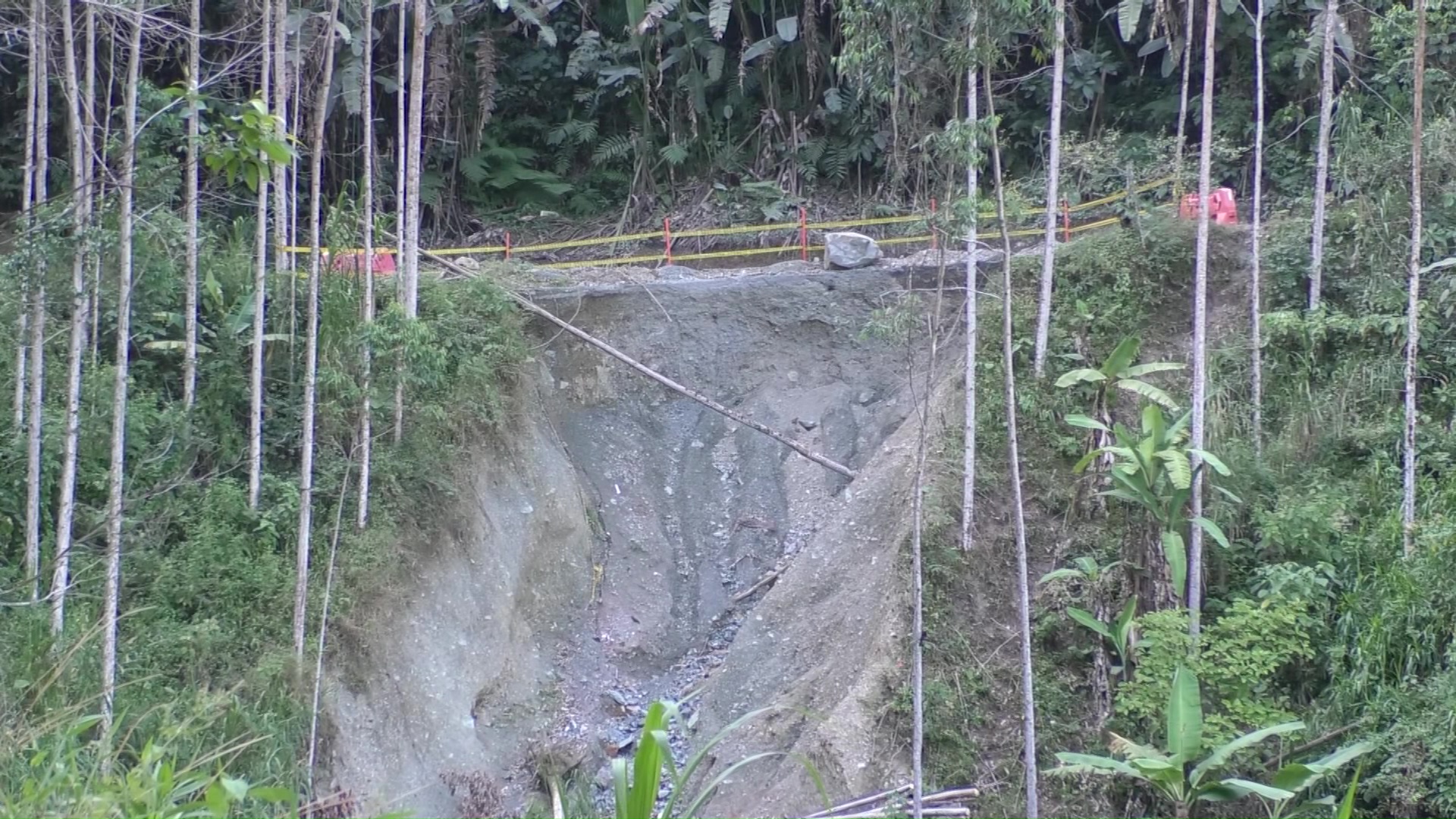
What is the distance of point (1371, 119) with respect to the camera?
15.0 metres

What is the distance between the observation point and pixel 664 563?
48.7ft

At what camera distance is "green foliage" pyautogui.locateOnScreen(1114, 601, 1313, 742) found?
Answer: 1007 centimetres

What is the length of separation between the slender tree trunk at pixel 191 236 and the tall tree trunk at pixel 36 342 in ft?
3.71

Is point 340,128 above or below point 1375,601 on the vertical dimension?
above

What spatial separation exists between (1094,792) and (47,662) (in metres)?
8.57

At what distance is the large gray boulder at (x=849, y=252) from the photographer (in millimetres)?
17484

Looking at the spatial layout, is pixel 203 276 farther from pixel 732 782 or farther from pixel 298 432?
pixel 732 782

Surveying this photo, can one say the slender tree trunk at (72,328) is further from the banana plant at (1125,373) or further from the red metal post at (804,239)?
the red metal post at (804,239)

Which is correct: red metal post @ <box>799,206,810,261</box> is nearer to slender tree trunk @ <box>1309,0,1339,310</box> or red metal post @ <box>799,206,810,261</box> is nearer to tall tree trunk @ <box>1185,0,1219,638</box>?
slender tree trunk @ <box>1309,0,1339,310</box>

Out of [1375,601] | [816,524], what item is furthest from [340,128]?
[1375,601]

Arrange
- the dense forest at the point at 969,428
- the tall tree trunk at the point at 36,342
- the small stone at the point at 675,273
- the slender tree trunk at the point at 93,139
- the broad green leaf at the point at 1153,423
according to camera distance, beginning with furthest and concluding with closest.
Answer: the small stone at the point at 675,273
the broad green leaf at the point at 1153,423
the tall tree trunk at the point at 36,342
the slender tree trunk at the point at 93,139
the dense forest at the point at 969,428

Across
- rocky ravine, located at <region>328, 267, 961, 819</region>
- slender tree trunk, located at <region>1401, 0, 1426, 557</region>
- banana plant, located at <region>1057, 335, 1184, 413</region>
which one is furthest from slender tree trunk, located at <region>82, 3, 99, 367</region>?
slender tree trunk, located at <region>1401, 0, 1426, 557</region>

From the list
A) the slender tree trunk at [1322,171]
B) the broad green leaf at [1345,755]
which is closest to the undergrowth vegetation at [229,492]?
the broad green leaf at [1345,755]

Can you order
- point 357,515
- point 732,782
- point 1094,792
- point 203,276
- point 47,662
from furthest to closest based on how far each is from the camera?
1. point 203,276
2. point 357,515
3. point 732,782
4. point 1094,792
5. point 47,662
